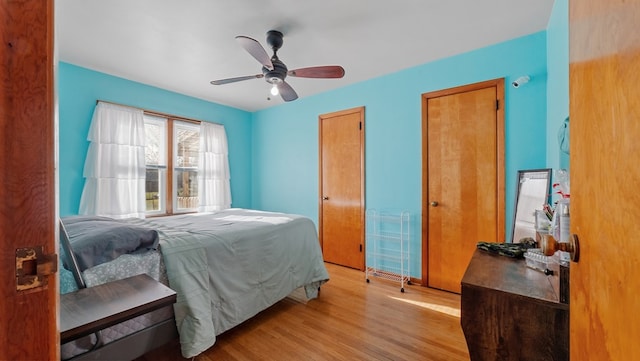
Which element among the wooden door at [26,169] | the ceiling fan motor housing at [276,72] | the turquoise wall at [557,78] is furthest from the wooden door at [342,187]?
the wooden door at [26,169]

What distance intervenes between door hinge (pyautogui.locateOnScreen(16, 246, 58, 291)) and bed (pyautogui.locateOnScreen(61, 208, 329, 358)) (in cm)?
107

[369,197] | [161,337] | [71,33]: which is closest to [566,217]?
[161,337]

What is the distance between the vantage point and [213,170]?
13.7 feet

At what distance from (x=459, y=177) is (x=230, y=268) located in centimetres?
232

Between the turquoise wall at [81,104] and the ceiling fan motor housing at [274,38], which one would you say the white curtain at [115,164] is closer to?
the turquoise wall at [81,104]

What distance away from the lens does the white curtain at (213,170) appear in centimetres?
405

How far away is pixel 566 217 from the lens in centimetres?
98

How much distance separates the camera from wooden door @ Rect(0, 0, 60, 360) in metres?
0.43

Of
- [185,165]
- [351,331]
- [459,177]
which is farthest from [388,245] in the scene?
[185,165]

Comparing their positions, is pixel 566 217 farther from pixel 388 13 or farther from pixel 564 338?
pixel 388 13

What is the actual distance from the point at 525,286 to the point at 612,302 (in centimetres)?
65

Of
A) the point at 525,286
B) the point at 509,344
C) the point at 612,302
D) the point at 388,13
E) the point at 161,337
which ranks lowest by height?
the point at 161,337

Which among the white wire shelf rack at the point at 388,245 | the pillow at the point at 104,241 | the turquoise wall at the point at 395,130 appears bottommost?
the white wire shelf rack at the point at 388,245

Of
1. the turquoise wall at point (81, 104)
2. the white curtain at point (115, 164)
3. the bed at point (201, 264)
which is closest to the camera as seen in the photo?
the bed at point (201, 264)
